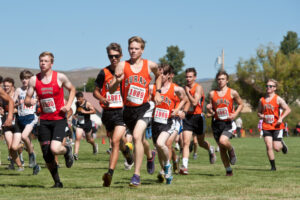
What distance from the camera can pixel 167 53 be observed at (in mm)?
104312

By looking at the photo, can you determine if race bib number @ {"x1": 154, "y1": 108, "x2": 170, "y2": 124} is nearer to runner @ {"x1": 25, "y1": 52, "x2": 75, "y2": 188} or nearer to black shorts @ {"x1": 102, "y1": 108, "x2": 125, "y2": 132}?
black shorts @ {"x1": 102, "y1": 108, "x2": 125, "y2": 132}

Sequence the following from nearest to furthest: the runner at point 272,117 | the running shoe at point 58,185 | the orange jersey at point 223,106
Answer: the running shoe at point 58,185 → the orange jersey at point 223,106 → the runner at point 272,117

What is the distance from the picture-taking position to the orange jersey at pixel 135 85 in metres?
8.61

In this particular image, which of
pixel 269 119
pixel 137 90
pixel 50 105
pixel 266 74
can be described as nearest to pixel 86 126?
pixel 269 119

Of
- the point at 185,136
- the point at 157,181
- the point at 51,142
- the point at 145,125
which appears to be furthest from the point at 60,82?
the point at 185,136

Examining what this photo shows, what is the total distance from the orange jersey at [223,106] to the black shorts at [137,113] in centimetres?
306

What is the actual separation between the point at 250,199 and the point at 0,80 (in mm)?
7110

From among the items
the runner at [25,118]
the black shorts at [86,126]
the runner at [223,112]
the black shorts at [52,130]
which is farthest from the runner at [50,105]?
the black shorts at [86,126]

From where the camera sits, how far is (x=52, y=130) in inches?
358

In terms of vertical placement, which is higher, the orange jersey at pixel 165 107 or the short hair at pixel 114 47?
the short hair at pixel 114 47

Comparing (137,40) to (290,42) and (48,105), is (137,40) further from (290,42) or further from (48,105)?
(290,42)

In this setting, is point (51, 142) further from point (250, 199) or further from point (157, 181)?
point (250, 199)

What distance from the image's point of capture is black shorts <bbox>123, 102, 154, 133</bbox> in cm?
870

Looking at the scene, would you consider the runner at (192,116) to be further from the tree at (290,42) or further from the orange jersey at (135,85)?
the tree at (290,42)
